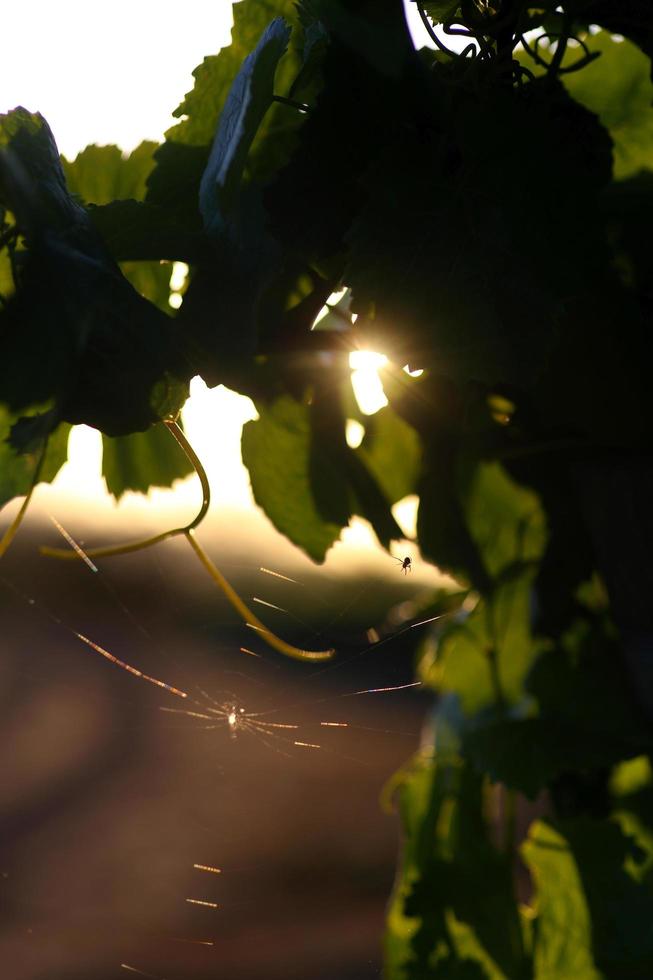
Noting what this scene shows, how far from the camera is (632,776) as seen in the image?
32cm

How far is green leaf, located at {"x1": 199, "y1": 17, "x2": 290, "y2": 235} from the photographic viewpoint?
Result: 214 millimetres

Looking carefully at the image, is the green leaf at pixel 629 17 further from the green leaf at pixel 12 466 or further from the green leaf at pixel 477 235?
the green leaf at pixel 12 466

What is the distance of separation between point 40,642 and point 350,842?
1089 mm

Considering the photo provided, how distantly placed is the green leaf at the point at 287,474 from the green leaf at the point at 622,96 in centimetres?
13

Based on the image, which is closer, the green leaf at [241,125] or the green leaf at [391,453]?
the green leaf at [241,125]

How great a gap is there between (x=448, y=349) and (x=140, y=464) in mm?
123

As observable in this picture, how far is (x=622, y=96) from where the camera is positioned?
0.27 m

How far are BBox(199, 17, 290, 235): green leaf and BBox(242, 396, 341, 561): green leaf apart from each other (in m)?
0.08

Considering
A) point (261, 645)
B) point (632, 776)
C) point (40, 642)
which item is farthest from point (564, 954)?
point (40, 642)

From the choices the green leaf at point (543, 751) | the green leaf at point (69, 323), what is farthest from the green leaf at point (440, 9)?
the green leaf at point (543, 751)

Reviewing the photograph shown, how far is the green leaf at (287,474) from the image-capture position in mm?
298

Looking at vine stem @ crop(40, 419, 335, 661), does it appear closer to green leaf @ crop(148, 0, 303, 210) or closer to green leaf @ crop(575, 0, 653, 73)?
green leaf @ crop(148, 0, 303, 210)

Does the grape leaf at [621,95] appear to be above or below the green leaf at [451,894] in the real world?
above

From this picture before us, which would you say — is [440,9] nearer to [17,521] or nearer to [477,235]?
[477,235]
